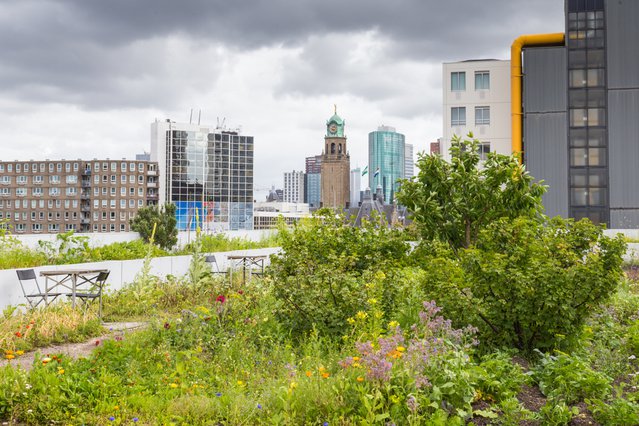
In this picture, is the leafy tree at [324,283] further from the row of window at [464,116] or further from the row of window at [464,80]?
the row of window at [464,80]

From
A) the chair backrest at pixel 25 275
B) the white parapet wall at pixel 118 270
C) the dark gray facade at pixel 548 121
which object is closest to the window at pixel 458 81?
the dark gray facade at pixel 548 121

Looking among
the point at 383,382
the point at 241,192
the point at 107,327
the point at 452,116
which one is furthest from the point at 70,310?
the point at 241,192

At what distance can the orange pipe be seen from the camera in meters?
36.3

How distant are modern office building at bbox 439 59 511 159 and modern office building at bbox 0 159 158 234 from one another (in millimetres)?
125145

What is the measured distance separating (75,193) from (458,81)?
468 feet

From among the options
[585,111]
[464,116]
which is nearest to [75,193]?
[464,116]

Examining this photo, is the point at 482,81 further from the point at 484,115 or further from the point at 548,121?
the point at 548,121

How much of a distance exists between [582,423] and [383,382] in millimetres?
1678

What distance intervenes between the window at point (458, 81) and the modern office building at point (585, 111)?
10.3 ft

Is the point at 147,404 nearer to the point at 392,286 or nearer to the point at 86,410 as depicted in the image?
the point at 86,410

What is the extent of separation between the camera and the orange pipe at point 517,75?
36.3 metres

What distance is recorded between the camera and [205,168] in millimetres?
164375

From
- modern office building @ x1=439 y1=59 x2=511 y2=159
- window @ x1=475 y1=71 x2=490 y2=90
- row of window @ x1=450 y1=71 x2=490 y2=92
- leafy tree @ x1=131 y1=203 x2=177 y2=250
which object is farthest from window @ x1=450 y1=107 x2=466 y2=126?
leafy tree @ x1=131 y1=203 x2=177 y2=250

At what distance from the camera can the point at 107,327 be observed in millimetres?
9570
